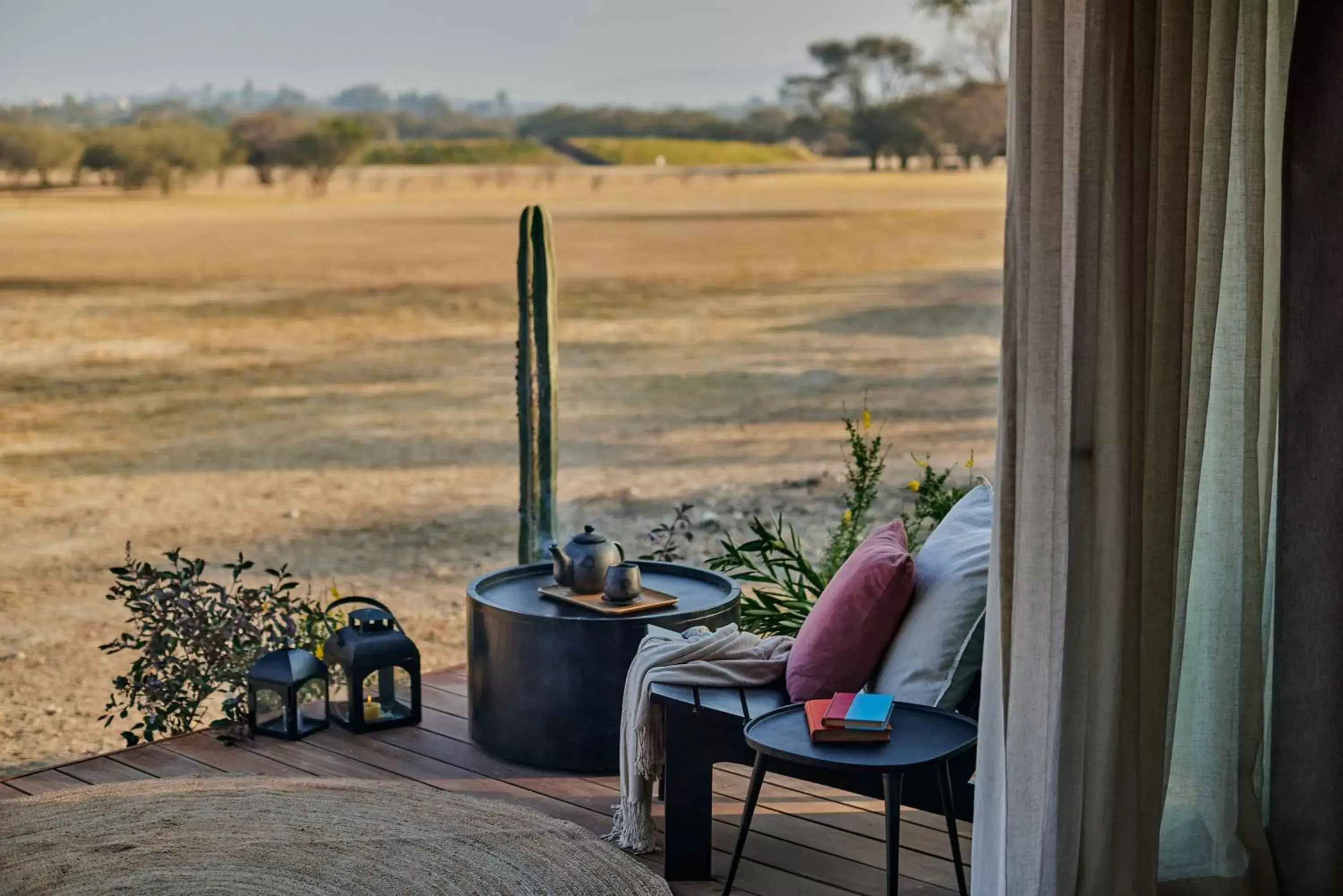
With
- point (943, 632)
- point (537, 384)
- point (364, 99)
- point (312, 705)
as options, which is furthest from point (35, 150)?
point (943, 632)

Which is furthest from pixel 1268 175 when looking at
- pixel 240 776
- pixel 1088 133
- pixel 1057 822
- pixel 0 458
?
pixel 0 458

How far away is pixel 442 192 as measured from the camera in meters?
12.8

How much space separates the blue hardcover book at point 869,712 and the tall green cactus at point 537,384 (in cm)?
239

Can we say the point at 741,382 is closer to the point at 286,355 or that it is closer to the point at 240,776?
the point at 286,355

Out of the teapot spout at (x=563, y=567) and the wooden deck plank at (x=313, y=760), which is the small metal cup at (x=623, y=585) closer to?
the teapot spout at (x=563, y=567)

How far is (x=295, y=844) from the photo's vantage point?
3.38 m

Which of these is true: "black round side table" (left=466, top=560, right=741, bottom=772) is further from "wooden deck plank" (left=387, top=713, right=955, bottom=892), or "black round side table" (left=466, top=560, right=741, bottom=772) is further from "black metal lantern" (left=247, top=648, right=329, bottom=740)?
"black metal lantern" (left=247, top=648, right=329, bottom=740)

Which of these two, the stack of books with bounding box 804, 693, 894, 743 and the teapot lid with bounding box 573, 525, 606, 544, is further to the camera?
the teapot lid with bounding box 573, 525, 606, 544

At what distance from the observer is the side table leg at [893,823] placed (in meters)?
2.71

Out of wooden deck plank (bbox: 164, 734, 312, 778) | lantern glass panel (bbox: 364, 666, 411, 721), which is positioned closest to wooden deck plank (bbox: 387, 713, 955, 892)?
lantern glass panel (bbox: 364, 666, 411, 721)

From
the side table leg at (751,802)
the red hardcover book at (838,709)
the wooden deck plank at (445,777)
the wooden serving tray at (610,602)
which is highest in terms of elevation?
the red hardcover book at (838,709)

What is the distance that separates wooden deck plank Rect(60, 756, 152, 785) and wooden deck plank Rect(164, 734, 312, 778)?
159mm

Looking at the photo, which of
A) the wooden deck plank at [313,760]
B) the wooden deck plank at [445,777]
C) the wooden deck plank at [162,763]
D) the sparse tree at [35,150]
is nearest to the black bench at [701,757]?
the wooden deck plank at [445,777]

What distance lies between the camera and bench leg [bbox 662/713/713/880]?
3.21m
